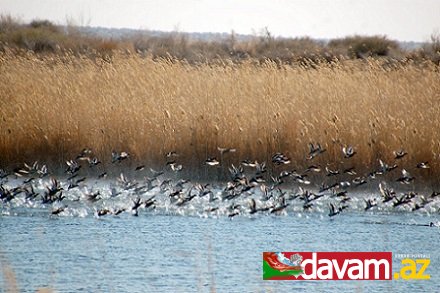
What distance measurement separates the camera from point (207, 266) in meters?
7.39

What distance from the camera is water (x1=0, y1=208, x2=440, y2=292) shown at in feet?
22.9

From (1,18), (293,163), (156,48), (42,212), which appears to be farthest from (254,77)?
(156,48)

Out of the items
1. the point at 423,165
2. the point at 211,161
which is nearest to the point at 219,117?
the point at 211,161

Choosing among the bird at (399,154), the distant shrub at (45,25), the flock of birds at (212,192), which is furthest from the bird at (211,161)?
the distant shrub at (45,25)

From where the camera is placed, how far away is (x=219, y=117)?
1139cm

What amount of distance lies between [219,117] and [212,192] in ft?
5.15

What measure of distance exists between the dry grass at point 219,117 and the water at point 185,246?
179cm

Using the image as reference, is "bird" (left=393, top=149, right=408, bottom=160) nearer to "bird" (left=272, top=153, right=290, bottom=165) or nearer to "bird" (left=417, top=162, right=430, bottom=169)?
"bird" (left=417, top=162, right=430, bottom=169)

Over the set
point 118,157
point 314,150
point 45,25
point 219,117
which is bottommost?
point 118,157

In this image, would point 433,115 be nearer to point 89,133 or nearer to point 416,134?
point 416,134

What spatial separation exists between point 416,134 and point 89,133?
410 centimetres

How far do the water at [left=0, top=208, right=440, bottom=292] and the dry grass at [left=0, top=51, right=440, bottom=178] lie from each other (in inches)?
70.3

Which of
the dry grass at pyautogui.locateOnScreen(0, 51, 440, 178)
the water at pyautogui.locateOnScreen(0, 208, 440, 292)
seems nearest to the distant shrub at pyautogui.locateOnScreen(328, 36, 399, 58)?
the dry grass at pyautogui.locateOnScreen(0, 51, 440, 178)

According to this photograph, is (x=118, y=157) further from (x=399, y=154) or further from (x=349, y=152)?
(x=399, y=154)
